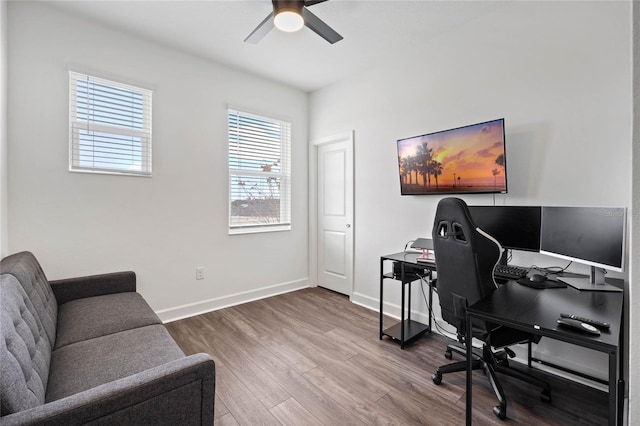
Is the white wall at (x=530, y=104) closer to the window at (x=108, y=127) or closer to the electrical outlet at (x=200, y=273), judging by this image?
the electrical outlet at (x=200, y=273)

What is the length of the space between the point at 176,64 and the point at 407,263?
3.08 m

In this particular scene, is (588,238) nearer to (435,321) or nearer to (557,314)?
(557,314)

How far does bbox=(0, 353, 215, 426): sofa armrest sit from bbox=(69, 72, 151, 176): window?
2276 millimetres

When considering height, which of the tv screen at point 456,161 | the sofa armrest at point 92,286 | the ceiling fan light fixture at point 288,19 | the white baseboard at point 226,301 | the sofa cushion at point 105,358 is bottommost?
the white baseboard at point 226,301

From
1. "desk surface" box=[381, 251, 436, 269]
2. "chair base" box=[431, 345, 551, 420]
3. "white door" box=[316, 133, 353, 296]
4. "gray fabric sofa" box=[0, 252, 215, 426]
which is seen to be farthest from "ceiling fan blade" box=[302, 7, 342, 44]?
"chair base" box=[431, 345, 551, 420]

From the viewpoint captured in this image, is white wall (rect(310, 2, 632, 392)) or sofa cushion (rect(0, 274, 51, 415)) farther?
white wall (rect(310, 2, 632, 392))

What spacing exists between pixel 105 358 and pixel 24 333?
0.36m

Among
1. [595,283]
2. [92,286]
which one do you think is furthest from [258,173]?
[595,283]

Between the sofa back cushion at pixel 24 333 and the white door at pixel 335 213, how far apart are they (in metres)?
2.83

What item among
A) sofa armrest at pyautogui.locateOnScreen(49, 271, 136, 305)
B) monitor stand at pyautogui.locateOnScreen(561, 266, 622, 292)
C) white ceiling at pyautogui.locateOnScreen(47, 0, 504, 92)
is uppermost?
white ceiling at pyautogui.locateOnScreen(47, 0, 504, 92)

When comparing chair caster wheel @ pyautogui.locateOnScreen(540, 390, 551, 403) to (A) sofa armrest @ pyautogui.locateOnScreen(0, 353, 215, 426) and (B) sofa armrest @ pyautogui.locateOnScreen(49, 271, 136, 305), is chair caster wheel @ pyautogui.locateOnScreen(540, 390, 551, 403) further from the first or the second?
(B) sofa armrest @ pyautogui.locateOnScreen(49, 271, 136, 305)

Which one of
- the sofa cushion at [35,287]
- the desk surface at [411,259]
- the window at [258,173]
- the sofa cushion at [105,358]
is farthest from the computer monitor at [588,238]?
the sofa cushion at [35,287]

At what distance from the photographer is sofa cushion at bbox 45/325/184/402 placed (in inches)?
48.6

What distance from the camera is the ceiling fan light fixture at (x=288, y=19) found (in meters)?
1.96
